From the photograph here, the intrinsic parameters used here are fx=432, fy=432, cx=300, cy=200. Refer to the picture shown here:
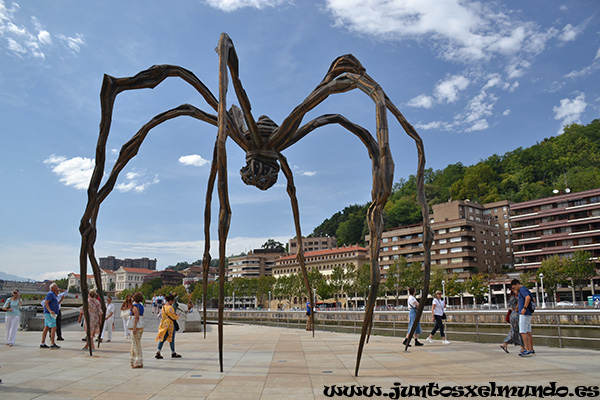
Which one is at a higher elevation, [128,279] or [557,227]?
[557,227]

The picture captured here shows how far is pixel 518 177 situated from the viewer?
102375 millimetres

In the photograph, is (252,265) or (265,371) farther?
(252,265)

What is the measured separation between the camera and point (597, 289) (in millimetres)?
57875

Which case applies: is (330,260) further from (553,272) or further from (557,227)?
(553,272)

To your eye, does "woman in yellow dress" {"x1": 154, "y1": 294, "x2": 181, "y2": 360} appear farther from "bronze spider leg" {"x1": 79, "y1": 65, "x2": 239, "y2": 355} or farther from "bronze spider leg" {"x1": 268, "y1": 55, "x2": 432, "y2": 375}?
"bronze spider leg" {"x1": 268, "y1": 55, "x2": 432, "y2": 375}

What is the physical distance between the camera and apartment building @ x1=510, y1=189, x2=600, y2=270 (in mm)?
61931

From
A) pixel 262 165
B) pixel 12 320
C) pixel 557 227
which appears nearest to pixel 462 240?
pixel 557 227

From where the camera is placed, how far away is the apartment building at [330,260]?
9162 cm

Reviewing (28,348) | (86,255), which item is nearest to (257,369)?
(86,255)

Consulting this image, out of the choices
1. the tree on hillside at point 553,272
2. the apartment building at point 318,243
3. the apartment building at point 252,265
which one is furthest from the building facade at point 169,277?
the tree on hillside at point 553,272

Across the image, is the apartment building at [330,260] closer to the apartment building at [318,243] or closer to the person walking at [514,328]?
the apartment building at [318,243]

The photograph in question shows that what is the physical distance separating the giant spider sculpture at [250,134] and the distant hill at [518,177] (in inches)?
3517

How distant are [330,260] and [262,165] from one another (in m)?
90.6

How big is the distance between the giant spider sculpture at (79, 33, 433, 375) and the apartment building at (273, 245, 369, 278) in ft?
263
